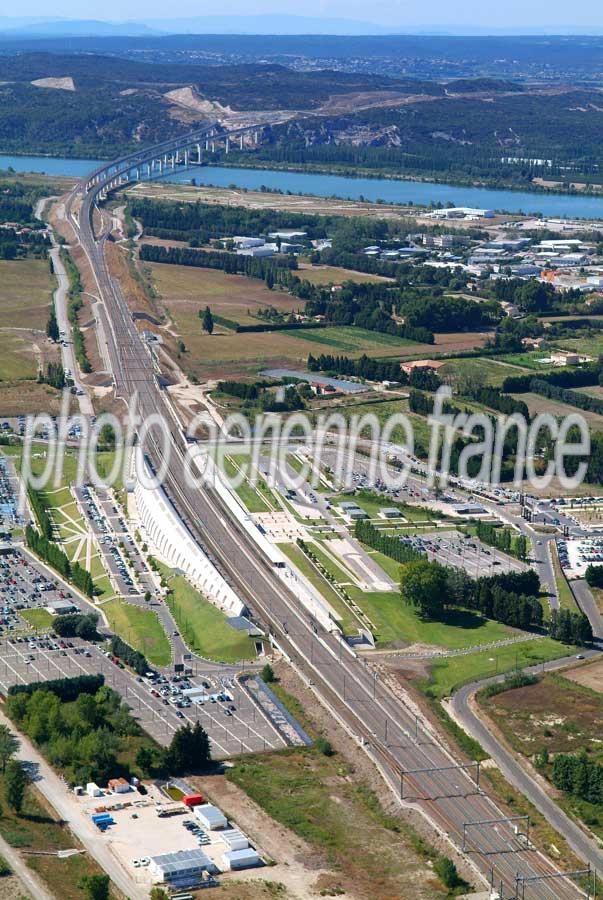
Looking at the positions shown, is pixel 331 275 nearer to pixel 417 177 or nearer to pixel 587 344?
pixel 587 344

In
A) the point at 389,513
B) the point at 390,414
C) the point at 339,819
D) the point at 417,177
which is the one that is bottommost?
the point at 339,819

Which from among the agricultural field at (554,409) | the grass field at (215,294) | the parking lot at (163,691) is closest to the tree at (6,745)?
the parking lot at (163,691)

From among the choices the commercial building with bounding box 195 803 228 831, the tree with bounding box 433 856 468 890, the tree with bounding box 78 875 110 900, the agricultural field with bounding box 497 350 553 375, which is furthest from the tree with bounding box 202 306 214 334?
the tree with bounding box 78 875 110 900

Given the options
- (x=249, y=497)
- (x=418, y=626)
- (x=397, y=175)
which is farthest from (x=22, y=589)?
(x=397, y=175)

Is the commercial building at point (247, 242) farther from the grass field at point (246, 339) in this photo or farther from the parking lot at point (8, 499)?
the parking lot at point (8, 499)

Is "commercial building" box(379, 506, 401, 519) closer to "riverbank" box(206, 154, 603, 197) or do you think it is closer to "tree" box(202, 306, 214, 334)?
"tree" box(202, 306, 214, 334)

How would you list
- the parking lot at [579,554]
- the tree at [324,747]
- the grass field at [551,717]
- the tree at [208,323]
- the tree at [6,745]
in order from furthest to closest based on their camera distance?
1. the tree at [208,323]
2. the parking lot at [579,554]
3. the grass field at [551,717]
4. the tree at [324,747]
5. the tree at [6,745]
